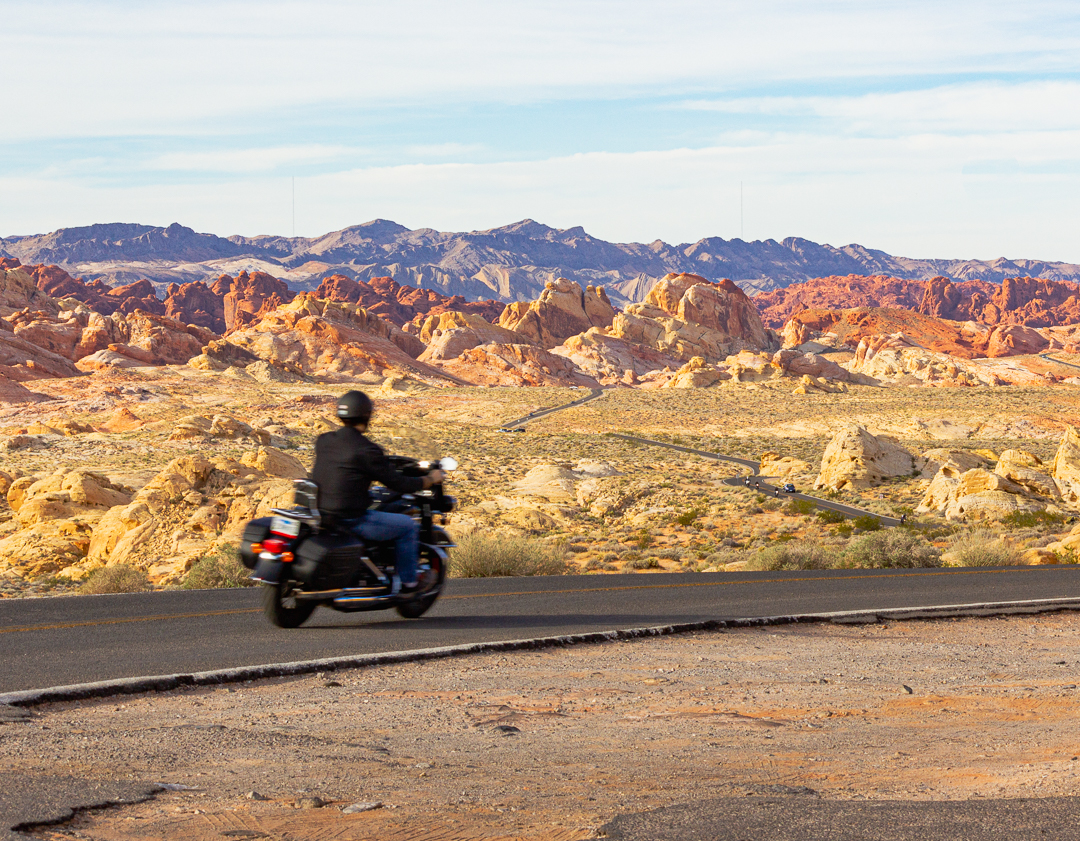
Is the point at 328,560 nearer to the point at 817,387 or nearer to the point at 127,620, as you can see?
the point at 127,620

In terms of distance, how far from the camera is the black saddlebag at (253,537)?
348 inches

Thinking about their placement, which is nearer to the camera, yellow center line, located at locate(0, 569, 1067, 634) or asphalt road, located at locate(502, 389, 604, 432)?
yellow center line, located at locate(0, 569, 1067, 634)

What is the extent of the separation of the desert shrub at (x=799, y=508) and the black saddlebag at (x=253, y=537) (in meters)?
24.2

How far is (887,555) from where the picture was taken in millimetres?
17438

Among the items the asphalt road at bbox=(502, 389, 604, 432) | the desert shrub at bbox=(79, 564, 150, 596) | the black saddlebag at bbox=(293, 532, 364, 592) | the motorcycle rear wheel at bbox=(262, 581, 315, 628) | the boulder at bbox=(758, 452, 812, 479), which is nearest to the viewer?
the black saddlebag at bbox=(293, 532, 364, 592)

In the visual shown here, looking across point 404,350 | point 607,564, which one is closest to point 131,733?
point 607,564

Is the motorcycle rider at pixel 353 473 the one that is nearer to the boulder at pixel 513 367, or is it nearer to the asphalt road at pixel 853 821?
the asphalt road at pixel 853 821

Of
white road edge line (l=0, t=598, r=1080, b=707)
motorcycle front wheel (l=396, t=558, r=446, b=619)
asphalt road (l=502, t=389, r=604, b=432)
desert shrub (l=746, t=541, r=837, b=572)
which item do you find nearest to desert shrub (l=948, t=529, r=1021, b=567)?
desert shrub (l=746, t=541, r=837, b=572)

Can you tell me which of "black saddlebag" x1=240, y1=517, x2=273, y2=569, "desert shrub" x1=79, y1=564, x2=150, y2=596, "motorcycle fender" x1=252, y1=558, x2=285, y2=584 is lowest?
"desert shrub" x1=79, y1=564, x2=150, y2=596

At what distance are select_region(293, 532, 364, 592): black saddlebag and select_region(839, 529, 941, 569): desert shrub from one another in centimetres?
1117

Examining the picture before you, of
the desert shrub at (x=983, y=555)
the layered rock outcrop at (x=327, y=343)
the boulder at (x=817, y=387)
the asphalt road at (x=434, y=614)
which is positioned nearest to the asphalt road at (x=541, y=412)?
the boulder at (x=817, y=387)

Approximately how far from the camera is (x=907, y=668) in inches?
373

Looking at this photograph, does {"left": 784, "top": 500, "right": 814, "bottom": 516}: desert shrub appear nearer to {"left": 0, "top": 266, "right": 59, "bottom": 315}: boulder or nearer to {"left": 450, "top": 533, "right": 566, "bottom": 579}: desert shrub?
{"left": 450, "top": 533, "right": 566, "bottom": 579}: desert shrub

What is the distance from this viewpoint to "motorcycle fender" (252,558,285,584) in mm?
8820
